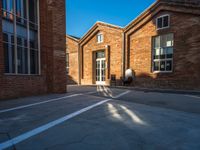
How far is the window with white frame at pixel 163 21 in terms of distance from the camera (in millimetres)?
10321

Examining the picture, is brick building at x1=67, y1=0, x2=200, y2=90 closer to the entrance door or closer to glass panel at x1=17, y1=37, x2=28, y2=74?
the entrance door

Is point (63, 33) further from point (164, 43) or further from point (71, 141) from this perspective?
point (164, 43)

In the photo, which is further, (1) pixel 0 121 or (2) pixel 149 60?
(2) pixel 149 60

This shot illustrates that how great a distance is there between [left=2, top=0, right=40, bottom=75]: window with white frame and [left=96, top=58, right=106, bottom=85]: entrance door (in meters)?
8.21

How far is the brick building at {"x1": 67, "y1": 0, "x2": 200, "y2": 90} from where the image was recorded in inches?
370

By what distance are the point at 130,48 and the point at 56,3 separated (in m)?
7.17

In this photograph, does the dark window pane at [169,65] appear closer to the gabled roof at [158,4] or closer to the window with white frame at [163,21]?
the window with white frame at [163,21]

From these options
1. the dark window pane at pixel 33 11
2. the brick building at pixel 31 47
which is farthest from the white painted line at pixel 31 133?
the dark window pane at pixel 33 11

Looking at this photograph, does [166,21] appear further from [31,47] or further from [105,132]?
[105,132]

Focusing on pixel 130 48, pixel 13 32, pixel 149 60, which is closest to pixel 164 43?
pixel 149 60

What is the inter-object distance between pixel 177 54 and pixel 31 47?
929 cm

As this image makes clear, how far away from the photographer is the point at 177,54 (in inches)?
391

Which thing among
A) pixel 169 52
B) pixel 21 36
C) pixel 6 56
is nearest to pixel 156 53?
pixel 169 52

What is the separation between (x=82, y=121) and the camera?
3.14m
